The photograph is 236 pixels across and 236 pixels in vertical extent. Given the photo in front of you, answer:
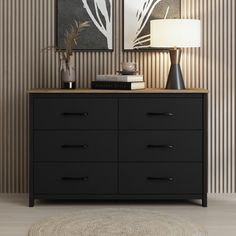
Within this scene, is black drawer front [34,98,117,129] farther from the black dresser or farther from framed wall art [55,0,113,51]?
framed wall art [55,0,113,51]

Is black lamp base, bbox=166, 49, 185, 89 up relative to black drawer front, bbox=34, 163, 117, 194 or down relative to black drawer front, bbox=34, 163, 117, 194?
up

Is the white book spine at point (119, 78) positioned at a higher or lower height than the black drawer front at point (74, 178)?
higher

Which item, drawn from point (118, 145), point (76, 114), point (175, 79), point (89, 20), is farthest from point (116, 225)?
point (89, 20)

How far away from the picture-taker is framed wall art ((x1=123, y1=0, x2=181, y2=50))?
4.67 metres

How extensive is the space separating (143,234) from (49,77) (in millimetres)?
1599

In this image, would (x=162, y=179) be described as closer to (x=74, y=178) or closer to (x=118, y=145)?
(x=118, y=145)

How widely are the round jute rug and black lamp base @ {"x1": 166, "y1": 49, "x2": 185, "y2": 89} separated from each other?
848 millimetres

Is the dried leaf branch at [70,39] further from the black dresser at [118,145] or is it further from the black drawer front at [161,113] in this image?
the black drawer front at [161,113]

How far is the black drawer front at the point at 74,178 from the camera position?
433 cm

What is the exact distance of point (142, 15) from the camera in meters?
4.68

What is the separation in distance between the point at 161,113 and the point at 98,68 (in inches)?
26.7

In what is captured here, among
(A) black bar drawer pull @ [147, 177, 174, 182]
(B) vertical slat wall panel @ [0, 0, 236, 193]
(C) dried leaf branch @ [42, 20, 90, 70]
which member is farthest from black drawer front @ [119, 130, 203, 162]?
(C) dried leaf branch @ [42, 20, 90, 70]

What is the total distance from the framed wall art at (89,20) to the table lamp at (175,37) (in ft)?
1.33

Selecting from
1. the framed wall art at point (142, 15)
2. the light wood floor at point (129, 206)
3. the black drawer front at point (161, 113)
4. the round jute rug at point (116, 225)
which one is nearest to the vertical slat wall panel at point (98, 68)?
the framed wall art at point (142, 15)
